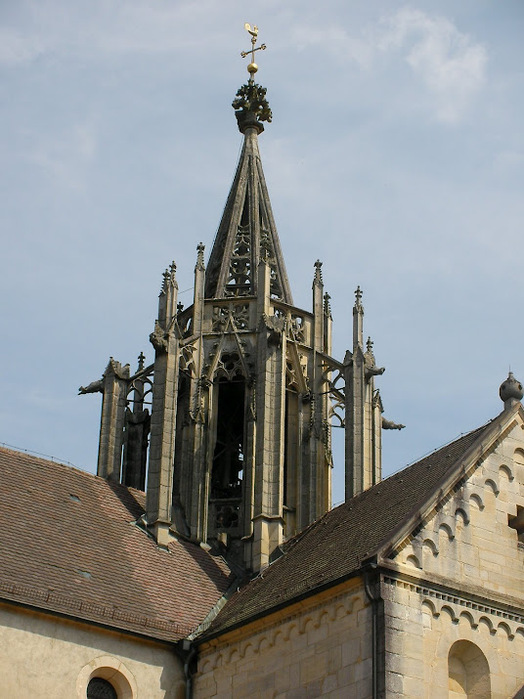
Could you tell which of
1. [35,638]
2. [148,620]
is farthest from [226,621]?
[35,638]

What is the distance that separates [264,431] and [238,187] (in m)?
9.39

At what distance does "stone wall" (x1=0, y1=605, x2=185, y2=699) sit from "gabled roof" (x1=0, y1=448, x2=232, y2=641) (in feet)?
0.91

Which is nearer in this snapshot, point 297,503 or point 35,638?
point 35,638

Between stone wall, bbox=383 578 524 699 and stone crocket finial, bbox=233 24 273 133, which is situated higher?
stone crocket finial, bbox=233 24 273 133

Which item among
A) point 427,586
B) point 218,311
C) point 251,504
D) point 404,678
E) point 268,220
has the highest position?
point 268,220

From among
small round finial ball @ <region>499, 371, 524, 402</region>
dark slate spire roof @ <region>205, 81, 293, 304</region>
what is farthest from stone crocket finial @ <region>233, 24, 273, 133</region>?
small round finial ball @ <region>499, 371, 524, 402</region>

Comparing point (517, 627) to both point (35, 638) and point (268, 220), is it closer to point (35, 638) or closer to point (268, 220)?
point (35, 638)

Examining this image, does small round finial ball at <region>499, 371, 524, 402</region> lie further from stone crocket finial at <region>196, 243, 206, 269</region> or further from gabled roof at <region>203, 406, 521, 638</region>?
stone crocket finial at <region>196, 243, 206, 269</region>

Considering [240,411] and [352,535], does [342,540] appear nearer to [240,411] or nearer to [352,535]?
[352,535]

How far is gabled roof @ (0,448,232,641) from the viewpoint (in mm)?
27188

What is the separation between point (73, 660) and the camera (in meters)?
26.3

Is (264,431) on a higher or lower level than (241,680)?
higher

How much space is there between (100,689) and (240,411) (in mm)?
11136

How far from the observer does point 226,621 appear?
28.0m
